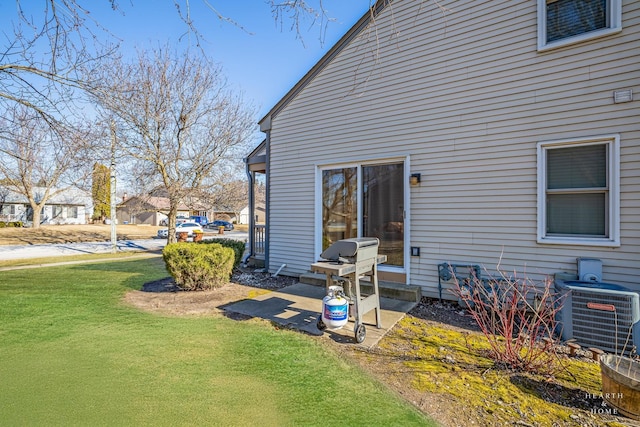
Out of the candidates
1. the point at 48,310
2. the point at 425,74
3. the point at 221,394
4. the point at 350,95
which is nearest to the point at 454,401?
the point at 221,394

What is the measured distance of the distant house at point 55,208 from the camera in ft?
109

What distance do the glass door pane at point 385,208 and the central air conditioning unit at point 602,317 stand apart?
97.3 inches

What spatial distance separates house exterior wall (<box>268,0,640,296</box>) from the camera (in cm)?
388

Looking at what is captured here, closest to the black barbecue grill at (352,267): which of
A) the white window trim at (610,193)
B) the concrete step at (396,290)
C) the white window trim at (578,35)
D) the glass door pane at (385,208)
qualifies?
the concrete step at (396,290)

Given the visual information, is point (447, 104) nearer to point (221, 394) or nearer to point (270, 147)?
point (270, 147)

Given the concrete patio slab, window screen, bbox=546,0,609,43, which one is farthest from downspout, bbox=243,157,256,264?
window screen, bbox=546,0,609,43

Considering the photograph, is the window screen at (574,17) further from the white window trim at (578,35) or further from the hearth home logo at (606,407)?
the hearth home logo at (606,407)

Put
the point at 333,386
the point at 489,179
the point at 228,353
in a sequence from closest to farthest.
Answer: the point at 333,386
the point at 228,353
the point at 489,179

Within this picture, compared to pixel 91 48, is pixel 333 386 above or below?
below

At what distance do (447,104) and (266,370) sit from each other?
4.76 meters

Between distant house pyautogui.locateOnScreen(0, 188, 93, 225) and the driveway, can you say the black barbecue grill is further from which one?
distant house pyautogui.locateOnScreen(0, 188, 93, 225)

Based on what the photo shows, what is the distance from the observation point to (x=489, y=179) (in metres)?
4.68

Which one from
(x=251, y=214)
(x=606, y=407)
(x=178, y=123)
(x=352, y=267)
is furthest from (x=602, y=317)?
(x=178, y=123)

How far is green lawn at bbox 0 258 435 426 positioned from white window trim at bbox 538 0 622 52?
502cm
